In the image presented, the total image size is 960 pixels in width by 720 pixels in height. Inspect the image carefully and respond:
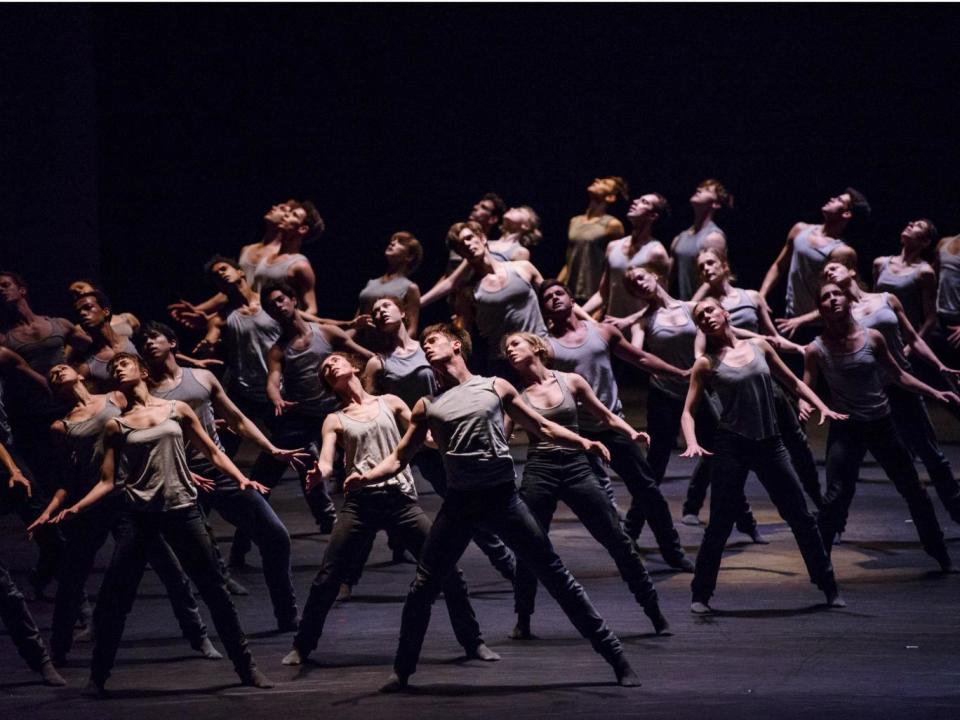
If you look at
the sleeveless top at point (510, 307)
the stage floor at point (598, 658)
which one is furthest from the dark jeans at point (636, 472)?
the sleeveless top at point (510, 307)

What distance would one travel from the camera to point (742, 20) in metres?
14.4

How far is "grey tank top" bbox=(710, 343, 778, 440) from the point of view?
7.59m

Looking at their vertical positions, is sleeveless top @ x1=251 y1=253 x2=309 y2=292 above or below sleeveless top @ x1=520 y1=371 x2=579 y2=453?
below

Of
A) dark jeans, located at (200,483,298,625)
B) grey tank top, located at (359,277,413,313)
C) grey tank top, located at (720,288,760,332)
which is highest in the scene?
grey tank top, located at (720,288,760,332)

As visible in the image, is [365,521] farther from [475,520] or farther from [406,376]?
[406,376]

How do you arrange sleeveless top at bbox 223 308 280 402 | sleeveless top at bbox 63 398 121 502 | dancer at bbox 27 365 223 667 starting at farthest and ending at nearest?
sleeveless top at bbox 223 308 280 402, sleeveless top at bbox 63 398 121 502, dancer at bbox 27 365 223 667

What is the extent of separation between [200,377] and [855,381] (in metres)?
3.43

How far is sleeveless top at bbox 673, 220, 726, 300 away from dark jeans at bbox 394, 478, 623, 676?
5443mm

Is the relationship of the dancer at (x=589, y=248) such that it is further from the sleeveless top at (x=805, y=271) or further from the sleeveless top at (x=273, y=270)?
the sleeveless top at (x=273, y=270)

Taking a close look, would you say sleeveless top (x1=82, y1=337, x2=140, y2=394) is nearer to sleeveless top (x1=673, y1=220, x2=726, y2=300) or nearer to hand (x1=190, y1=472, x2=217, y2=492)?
hand (x1=190, y1=472, x2=217, y2=492)

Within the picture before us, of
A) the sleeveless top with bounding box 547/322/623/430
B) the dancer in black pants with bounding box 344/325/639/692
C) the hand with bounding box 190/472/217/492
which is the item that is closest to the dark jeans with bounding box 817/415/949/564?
the sleeveless top with bounding box 547/322/623/430

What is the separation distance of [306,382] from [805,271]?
4.25m

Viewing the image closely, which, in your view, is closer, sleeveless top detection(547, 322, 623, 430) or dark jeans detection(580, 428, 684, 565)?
sleeveless top detection(547, 322, 623, 430)

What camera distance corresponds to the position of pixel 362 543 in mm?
7004
